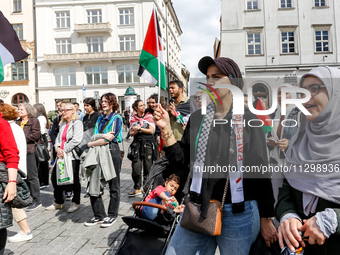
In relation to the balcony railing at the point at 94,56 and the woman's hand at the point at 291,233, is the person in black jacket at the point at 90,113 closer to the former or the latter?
the woman's hand at the point at 291,233

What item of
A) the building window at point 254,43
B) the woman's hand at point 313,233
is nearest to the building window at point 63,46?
the building window at point 254,43

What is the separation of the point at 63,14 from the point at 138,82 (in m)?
12.9

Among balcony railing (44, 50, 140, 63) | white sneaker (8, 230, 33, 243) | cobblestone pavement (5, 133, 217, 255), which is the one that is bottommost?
cobblestone pavement (5, 133, 217, 255)

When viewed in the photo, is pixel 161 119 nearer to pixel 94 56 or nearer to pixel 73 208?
pixel 73 208

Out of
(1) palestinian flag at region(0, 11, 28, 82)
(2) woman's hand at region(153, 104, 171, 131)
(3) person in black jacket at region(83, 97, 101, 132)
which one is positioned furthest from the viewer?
(3) person in black jacket at region(83, 97, 101, 132)

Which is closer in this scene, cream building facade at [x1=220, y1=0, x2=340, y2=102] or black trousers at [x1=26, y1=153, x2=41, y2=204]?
black trousers at [x1=26, y1=153, x2=41, y2=204]

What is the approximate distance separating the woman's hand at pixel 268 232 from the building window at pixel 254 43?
24.6 meters

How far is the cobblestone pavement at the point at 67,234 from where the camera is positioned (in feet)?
12.6

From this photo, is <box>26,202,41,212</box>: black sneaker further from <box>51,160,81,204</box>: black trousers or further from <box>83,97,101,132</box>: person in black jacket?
<box>83,97,101,132</box>: person in black jacket

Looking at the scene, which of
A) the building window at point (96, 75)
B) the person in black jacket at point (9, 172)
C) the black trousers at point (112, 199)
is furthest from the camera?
the building window at point (96, 75)

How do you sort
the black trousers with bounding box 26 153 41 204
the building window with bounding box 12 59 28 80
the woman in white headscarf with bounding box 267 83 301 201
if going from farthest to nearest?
1. the building window with bounding box 12 59 28 80
2. the black trousers with bounding box 26 153 41 204
3. the woman in white headscarf with bounding box 267 83 301 201

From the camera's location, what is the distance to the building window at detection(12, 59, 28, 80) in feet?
124

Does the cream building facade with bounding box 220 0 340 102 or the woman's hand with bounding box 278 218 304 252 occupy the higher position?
the cream building facade with bounding box 220 0 340 102

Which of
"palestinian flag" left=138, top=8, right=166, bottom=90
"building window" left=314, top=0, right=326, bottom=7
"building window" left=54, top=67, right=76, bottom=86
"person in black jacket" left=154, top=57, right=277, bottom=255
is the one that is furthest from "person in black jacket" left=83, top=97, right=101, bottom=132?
"building window" left=54, top=67, right=76, bottom=86
